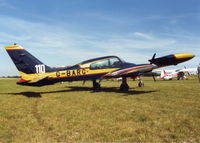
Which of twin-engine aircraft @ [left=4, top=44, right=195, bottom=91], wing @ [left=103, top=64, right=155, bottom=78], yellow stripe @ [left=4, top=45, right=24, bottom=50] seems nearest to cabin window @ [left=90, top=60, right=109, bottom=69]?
twin-engine aircraft @ [left=4, top=44, right=195, bottom=91]

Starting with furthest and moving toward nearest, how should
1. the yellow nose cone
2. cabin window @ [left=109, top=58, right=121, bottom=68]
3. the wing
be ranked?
cabin window @ [left=109, top=58, right=121, bottom=68] < the wing < the yellow nose cone

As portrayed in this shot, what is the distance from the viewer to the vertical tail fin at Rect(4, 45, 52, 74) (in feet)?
43.0

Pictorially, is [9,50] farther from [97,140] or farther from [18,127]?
[97,140]

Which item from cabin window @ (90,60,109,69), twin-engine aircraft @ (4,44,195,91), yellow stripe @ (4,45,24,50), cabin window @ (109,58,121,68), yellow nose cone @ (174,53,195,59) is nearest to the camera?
yellow nose cone @ (174,53,195,59)

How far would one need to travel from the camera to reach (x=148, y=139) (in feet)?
12.6

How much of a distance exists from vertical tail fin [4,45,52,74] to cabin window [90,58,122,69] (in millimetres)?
4232

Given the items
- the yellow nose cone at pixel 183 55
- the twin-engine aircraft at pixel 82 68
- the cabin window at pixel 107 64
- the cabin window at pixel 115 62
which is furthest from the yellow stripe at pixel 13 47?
the yellow nose cone at pixel 183 55

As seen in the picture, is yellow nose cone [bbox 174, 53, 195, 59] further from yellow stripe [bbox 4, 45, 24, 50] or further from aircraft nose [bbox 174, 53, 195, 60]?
yellow stripe [bbox 4, 45, 24, 50]

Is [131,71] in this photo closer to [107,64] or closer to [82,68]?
[107,64]

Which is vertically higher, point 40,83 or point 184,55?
point 184,55

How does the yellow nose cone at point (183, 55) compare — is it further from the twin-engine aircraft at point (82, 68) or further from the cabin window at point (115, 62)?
the cabin window at point (115, 62)

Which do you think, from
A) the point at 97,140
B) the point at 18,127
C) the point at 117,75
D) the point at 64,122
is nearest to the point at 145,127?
the point at 97,140

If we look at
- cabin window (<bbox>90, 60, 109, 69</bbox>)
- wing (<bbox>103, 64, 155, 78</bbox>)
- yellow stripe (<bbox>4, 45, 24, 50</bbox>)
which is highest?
yellow stripe (<bbox>4, 45, 24, 50</bbox>)

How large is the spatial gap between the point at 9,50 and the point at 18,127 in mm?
10114
